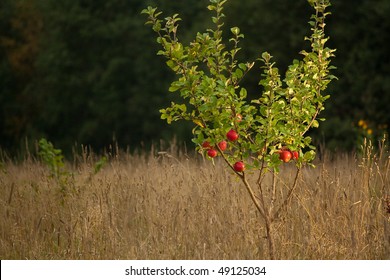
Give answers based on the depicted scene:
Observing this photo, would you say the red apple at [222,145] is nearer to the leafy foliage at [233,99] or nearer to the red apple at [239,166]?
the leafy foliage at [233,99]

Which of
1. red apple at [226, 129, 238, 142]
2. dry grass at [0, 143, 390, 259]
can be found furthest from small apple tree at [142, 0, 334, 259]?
dry grass at [0, 143, 390, 259]

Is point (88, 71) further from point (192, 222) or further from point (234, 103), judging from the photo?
point (234, 103)

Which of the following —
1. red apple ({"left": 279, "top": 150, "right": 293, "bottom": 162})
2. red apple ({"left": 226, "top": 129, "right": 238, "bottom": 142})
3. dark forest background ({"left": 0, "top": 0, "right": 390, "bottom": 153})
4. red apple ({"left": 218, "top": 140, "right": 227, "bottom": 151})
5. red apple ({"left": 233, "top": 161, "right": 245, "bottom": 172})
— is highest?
dark forest background ({"left": 0, "top": 0, "right": 390, "bottom": 153})

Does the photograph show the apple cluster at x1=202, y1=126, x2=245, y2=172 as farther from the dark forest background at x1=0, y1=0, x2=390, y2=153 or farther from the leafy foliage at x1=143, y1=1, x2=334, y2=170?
the dark forest background at x1=0, y1=0, x2=390, y2=153

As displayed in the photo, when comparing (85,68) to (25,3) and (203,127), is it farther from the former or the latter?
(203,127)

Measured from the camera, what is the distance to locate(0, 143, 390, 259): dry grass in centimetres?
595

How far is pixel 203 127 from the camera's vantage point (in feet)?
18.2

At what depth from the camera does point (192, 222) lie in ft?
21.3

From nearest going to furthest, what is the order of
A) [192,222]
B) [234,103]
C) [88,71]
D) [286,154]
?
[234,103] → [286,154] → [192,222] → [88,71]

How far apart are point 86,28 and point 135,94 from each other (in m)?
2.64

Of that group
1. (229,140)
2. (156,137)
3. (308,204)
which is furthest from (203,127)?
(156,137)

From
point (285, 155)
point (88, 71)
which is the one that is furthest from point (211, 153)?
point (88, 71)

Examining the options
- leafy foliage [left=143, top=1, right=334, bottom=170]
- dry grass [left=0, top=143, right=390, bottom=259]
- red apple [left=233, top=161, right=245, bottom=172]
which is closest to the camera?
leafy foliage [left=143, top=1, right=334, bottom=170]

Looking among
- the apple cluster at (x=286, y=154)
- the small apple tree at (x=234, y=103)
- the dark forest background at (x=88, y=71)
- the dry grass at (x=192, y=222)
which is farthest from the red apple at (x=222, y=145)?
the dark forest background at (x=88, y=71)
